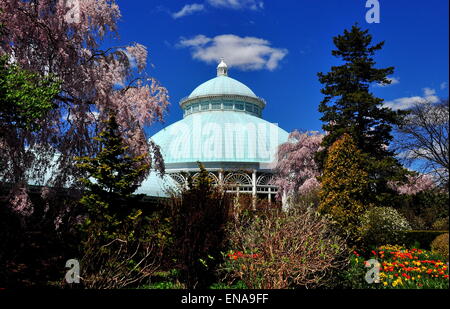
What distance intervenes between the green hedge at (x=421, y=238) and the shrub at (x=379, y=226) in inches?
81.9

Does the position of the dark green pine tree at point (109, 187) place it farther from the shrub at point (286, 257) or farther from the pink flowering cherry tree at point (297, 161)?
the pink flowering cherry tree at point (297, 161)

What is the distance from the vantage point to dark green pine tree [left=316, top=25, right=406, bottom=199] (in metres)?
21.9

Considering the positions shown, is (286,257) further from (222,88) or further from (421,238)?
(222,88)

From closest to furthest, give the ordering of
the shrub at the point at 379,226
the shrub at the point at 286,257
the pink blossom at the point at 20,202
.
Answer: the shrub at the point at 286,257
the pink blossom at the point at 20,202
the shrub at the point at 379,226

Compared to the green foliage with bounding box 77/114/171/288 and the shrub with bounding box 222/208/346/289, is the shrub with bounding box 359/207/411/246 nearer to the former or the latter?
the shrub with bounding box 222/208/346/289

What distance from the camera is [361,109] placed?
2233 centimetres

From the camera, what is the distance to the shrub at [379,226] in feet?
49.2

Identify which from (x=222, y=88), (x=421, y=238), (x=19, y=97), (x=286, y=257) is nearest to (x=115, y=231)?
(x=19, y=97)

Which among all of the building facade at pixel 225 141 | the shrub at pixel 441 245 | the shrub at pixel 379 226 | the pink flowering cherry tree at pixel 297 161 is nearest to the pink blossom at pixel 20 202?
the shrub at pixel 379 226

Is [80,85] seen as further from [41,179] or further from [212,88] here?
[212,88]

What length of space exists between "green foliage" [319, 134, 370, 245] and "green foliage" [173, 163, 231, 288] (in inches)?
228
